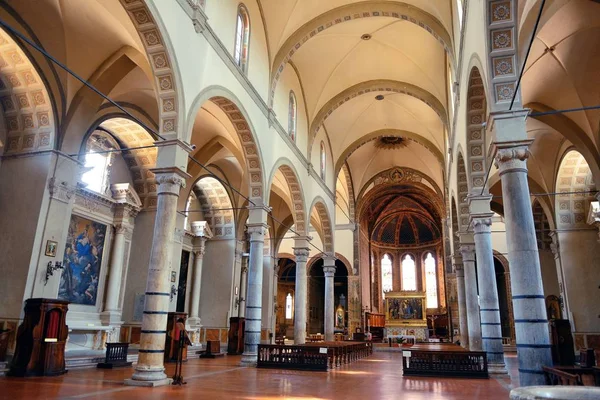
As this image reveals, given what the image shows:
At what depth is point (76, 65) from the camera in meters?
11.1

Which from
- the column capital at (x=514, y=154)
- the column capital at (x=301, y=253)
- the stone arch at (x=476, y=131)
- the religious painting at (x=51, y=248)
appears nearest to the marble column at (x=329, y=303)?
the column capital at (x=301, y=253)

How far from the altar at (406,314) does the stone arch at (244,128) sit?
60.2ft

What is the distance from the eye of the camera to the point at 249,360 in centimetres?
1234

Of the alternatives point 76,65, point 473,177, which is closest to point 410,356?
point 473,177

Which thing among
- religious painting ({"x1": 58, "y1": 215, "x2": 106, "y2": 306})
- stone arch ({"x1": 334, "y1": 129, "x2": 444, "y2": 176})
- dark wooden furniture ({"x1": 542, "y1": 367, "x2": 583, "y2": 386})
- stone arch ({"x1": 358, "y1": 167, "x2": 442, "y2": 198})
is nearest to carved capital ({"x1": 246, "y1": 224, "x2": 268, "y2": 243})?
religious painting ({"x1": 58, "y1": 215, "x2": 106, "y2": 306})

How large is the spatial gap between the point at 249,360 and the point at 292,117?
9048 mm

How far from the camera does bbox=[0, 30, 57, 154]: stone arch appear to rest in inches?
415

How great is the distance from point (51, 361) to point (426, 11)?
1321 cm

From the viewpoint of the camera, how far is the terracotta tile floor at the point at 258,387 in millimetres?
6891

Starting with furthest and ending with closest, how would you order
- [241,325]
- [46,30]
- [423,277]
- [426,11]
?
[423,277], [241,325], [426,11], [46,30]

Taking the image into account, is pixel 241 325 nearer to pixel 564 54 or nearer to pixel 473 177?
pixel 473 177

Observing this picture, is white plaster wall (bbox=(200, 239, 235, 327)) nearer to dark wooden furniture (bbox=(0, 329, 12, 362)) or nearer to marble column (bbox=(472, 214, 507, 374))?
dark wooden furniture (bbox=(0, 329, 12, 362))

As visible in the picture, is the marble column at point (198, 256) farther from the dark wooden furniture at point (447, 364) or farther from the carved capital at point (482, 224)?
the carved capital at point (482, 224)

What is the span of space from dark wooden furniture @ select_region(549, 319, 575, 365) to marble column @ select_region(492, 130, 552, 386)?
516cm
